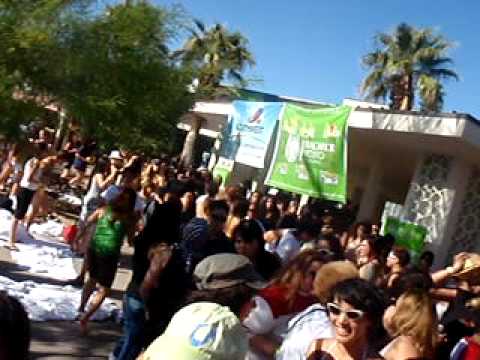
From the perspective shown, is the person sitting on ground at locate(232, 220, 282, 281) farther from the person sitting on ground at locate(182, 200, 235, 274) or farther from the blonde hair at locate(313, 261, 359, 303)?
the blonde hair at locate(313, 261, 359, 303)

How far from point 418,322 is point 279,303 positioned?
77 centimetres

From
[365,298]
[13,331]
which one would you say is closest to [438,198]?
[365,298]

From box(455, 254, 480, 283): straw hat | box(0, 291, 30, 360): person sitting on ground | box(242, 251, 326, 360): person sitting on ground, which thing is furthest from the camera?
box(455, 254, 480, 283): straw hat

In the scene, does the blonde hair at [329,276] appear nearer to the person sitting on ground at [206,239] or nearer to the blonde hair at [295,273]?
the blonde hair at [295,273]

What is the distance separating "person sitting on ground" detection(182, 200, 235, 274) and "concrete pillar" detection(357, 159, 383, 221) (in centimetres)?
1045

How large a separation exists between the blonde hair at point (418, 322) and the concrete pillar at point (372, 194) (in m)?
12.6

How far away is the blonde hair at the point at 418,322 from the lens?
3.30 m

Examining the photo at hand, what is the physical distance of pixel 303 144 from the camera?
1077cm

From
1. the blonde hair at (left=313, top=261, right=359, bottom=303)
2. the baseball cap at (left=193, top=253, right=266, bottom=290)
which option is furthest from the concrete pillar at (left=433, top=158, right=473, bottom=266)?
the baseball cap at (left=193, top=253, right=266, bottom=290)

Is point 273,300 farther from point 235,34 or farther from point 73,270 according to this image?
point 235,34

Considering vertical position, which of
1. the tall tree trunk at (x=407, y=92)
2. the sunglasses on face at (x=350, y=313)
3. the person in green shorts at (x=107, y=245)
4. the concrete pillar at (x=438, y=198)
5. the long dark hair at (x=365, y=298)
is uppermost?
the tall tree trunk at (x=407, y=92)

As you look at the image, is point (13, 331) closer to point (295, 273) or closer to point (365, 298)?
point (365, 298)

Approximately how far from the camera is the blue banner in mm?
12281

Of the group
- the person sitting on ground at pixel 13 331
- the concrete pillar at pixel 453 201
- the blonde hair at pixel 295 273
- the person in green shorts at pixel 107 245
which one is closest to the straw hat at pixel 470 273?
the blonde hair at pixel 295 273
